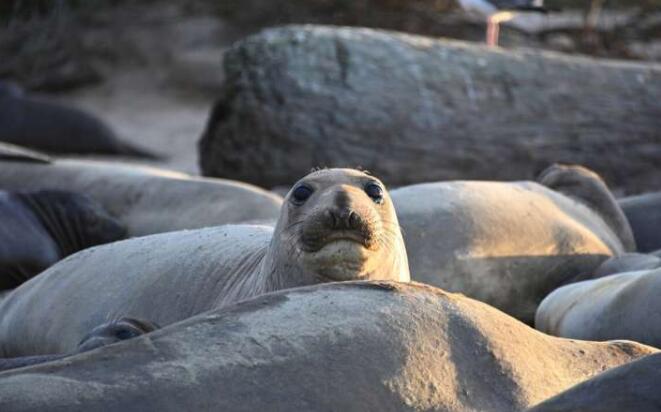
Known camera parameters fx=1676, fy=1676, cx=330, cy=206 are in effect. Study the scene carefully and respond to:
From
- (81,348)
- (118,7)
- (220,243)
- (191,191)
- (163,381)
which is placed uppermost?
(163,381)

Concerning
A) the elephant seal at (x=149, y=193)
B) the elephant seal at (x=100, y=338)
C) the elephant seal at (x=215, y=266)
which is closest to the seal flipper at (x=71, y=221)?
the elephant seal at (x=149, y=193)

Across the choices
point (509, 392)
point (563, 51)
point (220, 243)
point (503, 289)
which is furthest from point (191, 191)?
point (563, 51)

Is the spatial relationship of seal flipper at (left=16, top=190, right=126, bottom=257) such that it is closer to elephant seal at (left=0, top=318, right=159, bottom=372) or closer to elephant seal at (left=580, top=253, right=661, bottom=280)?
elephant seal at (left=580, top=253, right=661, bottom=280)

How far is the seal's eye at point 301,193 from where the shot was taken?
395 cm

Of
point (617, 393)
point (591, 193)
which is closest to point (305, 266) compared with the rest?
point (617, 393)

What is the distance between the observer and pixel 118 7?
1527cm

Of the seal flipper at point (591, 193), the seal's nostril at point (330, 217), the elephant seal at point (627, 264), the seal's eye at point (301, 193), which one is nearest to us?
the seal's nostril at point (330, 217)

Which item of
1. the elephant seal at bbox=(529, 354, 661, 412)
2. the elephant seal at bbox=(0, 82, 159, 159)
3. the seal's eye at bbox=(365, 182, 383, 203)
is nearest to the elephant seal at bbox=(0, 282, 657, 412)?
the elephant seal at bbox=(529, 354, 661, 412)

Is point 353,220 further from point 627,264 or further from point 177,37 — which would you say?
point 177,37

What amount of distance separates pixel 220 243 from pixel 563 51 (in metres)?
8.42

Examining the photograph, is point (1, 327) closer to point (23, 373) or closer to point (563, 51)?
point (23, 373)

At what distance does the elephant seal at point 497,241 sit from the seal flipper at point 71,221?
148cm

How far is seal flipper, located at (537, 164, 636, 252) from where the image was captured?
687 cm

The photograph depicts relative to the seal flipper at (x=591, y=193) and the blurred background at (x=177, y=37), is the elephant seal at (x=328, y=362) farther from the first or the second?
the blurred background at (x=177, y=37)
